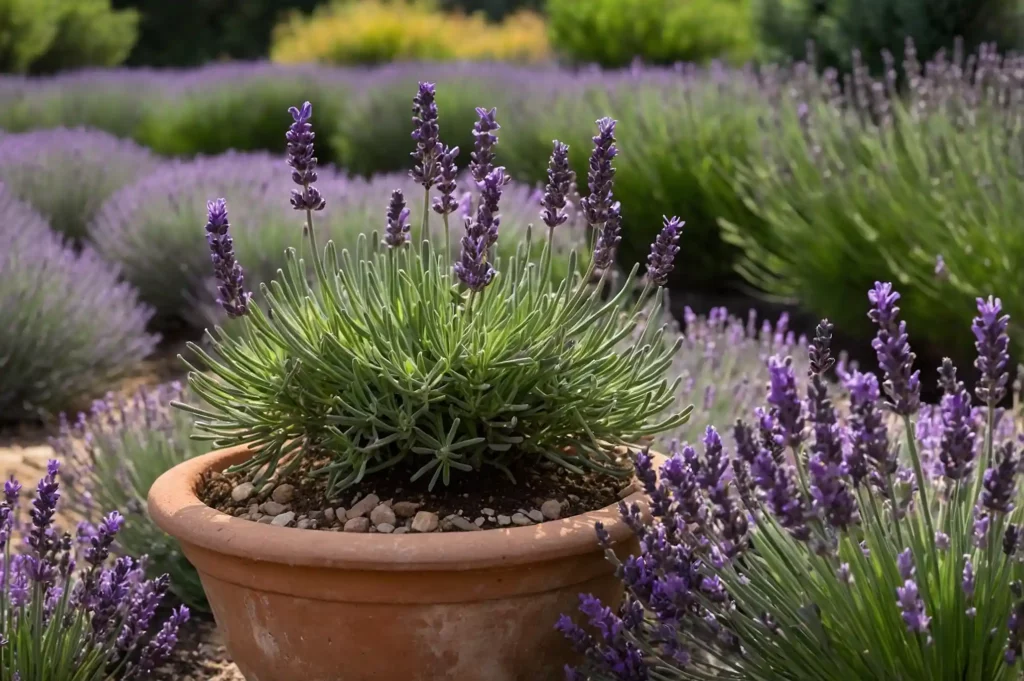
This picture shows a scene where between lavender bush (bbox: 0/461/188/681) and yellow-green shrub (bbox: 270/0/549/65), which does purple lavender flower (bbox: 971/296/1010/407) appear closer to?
lavender bush (bbox: 0/461/188/681)

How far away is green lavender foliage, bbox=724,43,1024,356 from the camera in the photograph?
12.5ft

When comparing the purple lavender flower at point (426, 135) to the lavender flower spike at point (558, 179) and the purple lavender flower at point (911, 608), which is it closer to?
the lavender flower spike at point (558, 179)

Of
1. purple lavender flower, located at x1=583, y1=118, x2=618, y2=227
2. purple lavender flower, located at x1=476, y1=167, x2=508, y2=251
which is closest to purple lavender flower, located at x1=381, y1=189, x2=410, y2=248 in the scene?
purple lavender flower, located at x1=476, y1=167, x2=508, y2=251

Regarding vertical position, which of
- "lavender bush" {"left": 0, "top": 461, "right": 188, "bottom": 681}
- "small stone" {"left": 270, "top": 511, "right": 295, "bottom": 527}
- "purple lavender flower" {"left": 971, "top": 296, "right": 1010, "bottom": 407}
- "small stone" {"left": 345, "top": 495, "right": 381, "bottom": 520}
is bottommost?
"lavender bush" {"left": 0, "top": 461, "right": 188, "bottom": 681}

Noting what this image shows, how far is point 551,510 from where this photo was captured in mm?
1941

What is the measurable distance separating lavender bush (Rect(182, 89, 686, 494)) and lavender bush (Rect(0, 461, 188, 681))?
0.31 meters

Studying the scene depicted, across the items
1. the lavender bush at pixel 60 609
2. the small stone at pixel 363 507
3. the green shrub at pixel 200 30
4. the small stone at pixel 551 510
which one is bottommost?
the green shrub at pixel 200 30

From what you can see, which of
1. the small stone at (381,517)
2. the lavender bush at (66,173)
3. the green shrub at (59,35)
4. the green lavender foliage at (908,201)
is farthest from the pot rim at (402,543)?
the green shrub at (59,35)

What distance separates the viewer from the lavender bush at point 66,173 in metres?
6.24

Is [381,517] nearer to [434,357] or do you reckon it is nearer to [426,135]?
[434,357]

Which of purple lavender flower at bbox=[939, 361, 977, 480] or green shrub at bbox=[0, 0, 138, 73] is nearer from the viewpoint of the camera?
purple lavender flower at bbox=[939, 361, 977, 480]

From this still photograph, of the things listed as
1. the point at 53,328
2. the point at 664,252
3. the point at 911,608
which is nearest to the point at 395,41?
the point at 53,328

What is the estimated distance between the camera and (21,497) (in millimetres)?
3324

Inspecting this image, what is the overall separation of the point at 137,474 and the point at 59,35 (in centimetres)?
1246
